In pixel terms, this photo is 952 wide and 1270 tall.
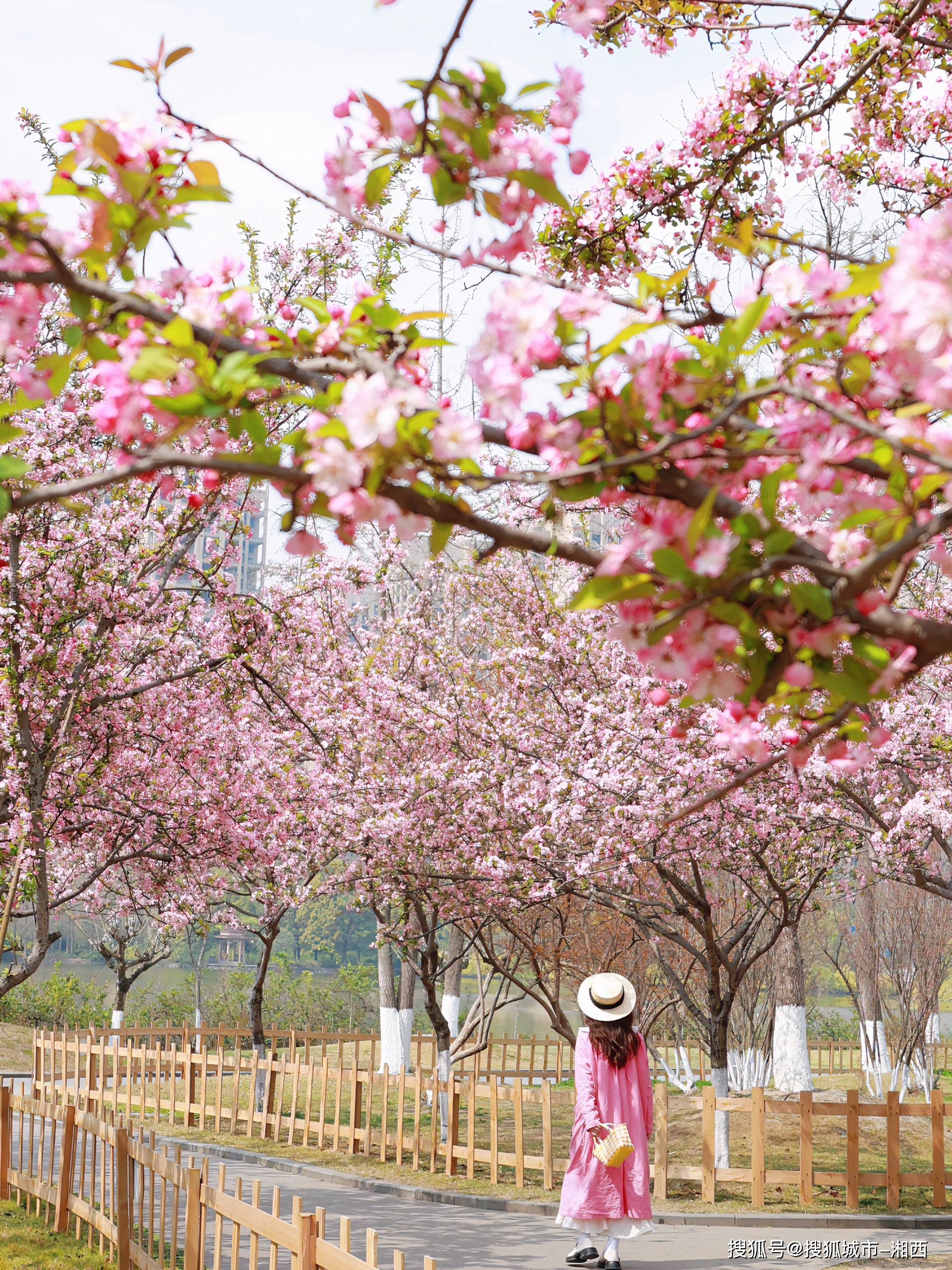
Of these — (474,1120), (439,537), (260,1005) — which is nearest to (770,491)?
(439,537)

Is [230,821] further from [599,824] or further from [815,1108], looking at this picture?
[815,1108]

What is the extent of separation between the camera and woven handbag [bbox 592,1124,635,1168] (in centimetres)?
703

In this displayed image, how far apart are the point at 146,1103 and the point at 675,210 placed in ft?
46.3

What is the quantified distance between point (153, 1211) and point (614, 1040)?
2894 mm

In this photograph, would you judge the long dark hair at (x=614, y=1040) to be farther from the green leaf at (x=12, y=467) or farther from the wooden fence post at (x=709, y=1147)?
the green leaf at (x=12, y=467)

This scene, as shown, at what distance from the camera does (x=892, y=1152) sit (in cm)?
998

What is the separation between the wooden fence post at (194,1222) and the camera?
17.5 ft

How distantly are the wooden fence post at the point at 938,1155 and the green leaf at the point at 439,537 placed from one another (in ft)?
31.3

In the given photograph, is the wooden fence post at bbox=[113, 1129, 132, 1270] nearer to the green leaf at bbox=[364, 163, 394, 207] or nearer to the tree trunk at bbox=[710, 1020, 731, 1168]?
the tree trunk at bbox=[710, 1020, 731, 1168]

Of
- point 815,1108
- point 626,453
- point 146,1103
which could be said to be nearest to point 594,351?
point 626,453

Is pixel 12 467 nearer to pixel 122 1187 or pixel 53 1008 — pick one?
pixel 122 1187

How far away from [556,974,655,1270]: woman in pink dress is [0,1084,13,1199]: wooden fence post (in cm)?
411

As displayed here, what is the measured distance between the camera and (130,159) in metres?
2.12

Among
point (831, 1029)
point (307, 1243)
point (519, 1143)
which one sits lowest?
point (831, 1029)
